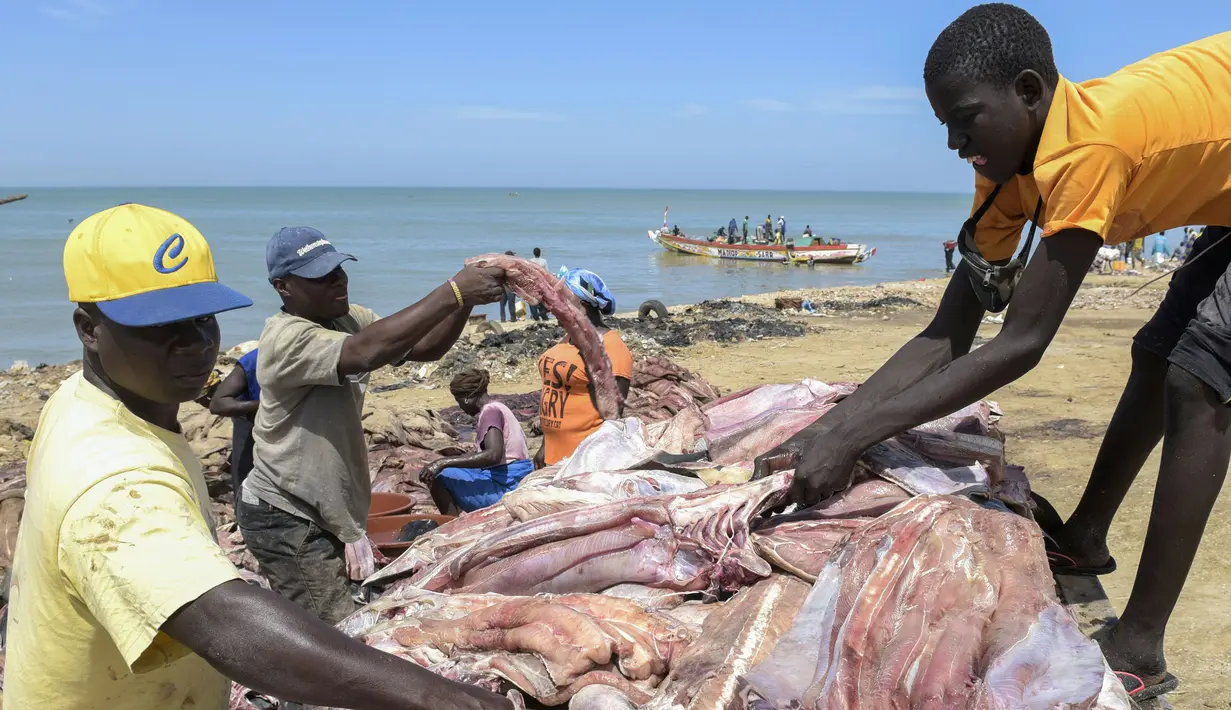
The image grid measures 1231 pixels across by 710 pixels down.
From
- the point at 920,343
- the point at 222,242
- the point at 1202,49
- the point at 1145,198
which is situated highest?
the point at 1202,49

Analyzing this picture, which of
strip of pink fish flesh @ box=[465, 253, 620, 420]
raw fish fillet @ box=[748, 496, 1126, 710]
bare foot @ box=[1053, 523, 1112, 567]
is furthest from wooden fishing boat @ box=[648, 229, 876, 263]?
raw fish fillet @ box=[748, 496, 1126, 710]

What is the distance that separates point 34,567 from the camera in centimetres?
180

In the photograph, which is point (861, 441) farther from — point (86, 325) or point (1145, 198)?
point (86, 325)

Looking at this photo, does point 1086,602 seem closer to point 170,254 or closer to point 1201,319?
point 1201,319

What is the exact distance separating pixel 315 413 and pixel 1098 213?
9.73ft

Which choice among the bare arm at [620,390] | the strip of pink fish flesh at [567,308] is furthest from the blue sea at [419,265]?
the strip of pink fish flesh at [567,308]

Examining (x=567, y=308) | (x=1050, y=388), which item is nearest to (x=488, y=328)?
(x=1050, y=388)

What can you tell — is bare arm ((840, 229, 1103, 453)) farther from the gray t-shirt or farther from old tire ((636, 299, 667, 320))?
old tire ((636, 299, 667, 320))

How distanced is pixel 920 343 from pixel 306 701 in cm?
286

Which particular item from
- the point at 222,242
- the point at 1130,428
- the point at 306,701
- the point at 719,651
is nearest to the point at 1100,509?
the point at 1130,428

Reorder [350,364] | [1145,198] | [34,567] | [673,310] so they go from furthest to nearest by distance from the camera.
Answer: [673,310]
[350,364]
[1145,198]
[34,567]

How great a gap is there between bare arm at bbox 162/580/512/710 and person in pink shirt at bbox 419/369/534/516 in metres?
4.18

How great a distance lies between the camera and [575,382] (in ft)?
18.9

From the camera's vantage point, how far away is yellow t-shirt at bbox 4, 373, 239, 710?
1622mm
